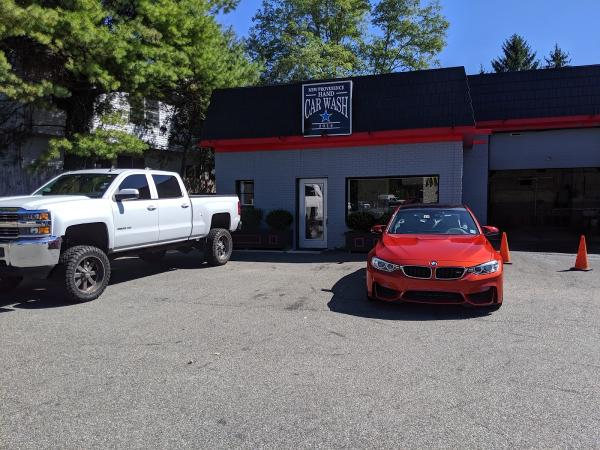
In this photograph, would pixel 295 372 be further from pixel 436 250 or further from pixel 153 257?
pixel 153 257

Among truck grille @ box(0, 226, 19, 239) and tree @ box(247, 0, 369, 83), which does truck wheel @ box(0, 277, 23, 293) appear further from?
tree @ box(247, 0, 369, 83)

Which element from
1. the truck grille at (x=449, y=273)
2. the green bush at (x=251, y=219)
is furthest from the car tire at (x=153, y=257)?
the truck grille at (x=449, y=273)

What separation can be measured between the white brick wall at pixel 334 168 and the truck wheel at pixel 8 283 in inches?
314

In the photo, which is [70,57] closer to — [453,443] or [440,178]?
[440,178]

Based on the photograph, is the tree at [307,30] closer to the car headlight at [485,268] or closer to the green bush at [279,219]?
the green bush at [279,219]

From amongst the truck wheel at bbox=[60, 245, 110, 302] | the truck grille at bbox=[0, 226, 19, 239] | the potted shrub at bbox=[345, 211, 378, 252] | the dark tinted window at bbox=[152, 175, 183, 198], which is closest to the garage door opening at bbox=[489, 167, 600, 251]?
the potted shrub at bbox=[345, 211, 378, 252]

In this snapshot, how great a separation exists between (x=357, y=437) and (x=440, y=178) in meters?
10.7

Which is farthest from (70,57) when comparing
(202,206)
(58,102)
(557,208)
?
(557,208)

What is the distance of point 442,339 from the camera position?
544 centimetres

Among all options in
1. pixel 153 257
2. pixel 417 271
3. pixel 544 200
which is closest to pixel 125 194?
pixel 153 257

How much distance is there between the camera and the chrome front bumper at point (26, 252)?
6.81 m

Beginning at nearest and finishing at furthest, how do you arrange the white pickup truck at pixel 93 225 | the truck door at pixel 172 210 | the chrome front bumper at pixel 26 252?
1. the chrome front bumper at pixel 26 252
2. the white pickup truck at pixel 93 225
3. the truck door at pixel 172 210

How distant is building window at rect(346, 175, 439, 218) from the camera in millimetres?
13406

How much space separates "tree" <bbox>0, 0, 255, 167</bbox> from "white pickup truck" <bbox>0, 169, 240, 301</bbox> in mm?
4391
